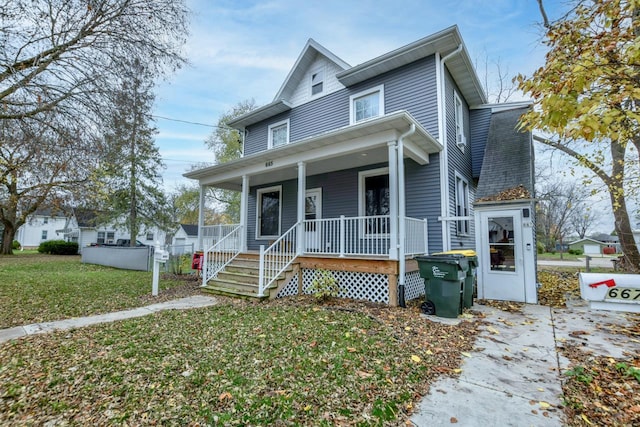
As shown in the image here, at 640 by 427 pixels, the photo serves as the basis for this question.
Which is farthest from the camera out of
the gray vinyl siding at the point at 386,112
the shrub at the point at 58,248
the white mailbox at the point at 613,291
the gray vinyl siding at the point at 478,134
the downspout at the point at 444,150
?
the shrub at the point at 58,248

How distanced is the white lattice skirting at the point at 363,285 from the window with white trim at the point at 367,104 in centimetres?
486

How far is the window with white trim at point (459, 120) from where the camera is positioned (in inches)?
362

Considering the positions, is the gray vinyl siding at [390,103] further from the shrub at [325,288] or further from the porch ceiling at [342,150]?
the shrub at [325,288]

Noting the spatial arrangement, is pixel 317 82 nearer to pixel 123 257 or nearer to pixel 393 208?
pixel 393 208

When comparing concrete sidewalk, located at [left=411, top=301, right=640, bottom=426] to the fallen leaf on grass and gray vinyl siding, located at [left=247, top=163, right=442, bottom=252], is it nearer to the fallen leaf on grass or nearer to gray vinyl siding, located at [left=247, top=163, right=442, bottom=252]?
the fallen leaf on grass

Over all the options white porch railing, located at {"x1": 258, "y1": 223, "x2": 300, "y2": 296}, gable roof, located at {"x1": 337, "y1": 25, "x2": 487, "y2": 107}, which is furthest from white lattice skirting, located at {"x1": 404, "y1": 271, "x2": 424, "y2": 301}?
gable roof, located at {"x1": 337, "y1": 25, "x2": 487, "y2": 107}

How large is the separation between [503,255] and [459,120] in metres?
4.59

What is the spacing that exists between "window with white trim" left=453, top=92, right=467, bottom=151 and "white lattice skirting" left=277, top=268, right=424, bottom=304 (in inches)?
180

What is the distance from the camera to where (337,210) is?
9.51 meters

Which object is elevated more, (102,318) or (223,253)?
(223,253)

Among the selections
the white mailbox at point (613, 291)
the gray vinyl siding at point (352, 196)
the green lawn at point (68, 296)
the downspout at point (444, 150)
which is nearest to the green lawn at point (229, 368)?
the green lawn at point (68, 296)

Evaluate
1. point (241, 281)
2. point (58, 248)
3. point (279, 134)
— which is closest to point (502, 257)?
point (241, 281)

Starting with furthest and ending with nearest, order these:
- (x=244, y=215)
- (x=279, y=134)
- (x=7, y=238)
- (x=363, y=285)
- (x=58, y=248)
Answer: (x=58, y=248)
(x=7, y=238)
(x=279, y=134)
(x=244, y=215)
(x=363, y=285)

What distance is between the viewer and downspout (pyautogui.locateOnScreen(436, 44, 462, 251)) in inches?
296
